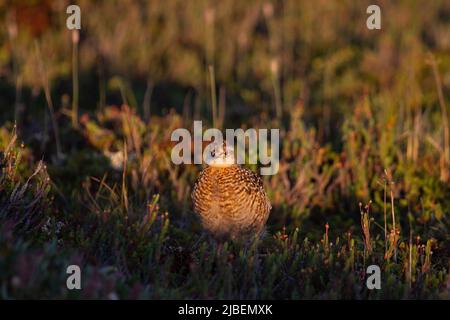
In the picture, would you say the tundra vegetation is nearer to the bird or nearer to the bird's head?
the bird

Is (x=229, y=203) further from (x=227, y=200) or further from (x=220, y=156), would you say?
(x=220, y=156)

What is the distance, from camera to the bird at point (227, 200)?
14.6 ft

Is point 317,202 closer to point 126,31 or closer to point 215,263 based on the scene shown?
point 215,263

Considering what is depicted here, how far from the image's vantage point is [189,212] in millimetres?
5246

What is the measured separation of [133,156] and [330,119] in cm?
250

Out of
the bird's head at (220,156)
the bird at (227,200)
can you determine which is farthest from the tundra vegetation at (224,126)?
the bird's head at (220,156)

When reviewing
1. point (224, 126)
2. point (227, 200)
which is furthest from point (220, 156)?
point (224, 126)

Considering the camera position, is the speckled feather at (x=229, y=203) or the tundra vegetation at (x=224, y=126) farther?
the speckled feather at (x=229, y=203)

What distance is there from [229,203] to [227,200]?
24 mm

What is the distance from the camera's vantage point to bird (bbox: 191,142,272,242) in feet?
14.6

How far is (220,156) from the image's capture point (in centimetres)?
446

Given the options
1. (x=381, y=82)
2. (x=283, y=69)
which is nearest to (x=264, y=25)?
(x=283, y=69)

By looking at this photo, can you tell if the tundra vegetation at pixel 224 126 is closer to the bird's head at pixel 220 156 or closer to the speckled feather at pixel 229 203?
the speckled feather at pixel 229 203

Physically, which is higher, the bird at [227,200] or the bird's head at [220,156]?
the bird's head at [220,156]
